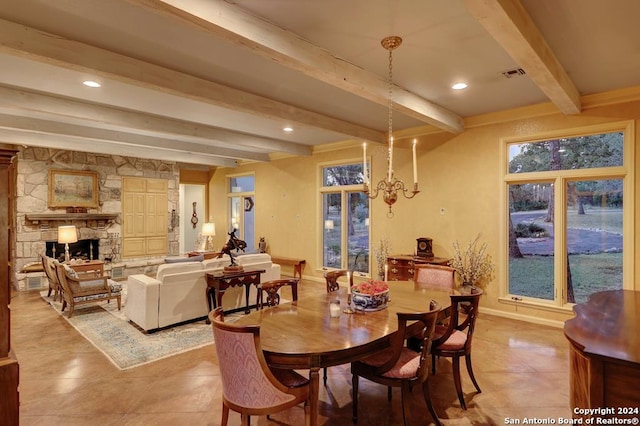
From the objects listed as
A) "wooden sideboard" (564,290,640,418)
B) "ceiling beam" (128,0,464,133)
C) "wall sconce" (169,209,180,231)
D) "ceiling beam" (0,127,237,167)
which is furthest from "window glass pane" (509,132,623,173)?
"wall sconce" (169,209,180,231)

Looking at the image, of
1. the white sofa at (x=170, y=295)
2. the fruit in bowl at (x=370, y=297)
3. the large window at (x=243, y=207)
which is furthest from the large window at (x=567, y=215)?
the large window at (x=243, y=207)

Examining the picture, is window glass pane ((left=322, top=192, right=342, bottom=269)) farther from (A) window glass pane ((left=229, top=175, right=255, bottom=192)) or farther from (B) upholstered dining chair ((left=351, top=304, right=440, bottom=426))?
(B) upholstered dining chair ((left=351, top=304, right=440, bottom=426))

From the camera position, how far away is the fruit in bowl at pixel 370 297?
2732 mm

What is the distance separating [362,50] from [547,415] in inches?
129

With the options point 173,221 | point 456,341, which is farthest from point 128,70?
point 173,221

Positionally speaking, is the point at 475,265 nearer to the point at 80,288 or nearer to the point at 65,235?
the point at 80,288

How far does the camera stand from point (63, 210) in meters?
7.50

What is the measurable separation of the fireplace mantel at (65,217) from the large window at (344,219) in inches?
201

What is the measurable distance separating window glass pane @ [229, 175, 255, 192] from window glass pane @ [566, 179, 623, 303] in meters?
7.09

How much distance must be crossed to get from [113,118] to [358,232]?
4636 mm

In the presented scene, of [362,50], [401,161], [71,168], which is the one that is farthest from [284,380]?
[71,168]

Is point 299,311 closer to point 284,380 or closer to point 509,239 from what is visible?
point 284,380

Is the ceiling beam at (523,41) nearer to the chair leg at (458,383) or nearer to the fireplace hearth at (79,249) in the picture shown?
the chair leg at (458,383)

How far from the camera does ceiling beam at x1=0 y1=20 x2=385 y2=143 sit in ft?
8.66
